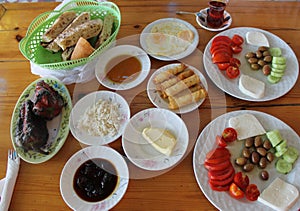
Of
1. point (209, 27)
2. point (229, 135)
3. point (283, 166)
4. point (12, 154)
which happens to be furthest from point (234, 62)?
point (12, 154)

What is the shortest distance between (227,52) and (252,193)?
2.08 feet

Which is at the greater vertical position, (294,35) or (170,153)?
(294,35)

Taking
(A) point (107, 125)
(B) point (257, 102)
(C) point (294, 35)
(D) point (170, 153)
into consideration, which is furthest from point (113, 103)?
(C) point (294, 35)

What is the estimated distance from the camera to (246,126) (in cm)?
106

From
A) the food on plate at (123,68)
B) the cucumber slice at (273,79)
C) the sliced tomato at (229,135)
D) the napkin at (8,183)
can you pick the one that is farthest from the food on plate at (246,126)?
the napkin at (8,183)

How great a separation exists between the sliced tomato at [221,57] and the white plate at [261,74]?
0.08ft

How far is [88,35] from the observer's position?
1.30 metres

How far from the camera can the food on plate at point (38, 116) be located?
3.43 feet

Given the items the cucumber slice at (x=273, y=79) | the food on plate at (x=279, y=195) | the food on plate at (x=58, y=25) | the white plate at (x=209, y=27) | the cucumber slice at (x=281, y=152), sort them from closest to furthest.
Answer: the food on plate at (x=279, y=195)
the cucumber slice at (x=281, y=152)
the cucumber slice at (x=273, y=79)
the food on plate at (x=58, y=25)
the white plate at (x=209, y=27)

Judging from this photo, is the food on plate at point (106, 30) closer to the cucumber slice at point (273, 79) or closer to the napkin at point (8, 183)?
the napkin at point (8, 183)

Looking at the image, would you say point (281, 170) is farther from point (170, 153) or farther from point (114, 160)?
point (114, 160)

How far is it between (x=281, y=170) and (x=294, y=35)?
2.44 ft

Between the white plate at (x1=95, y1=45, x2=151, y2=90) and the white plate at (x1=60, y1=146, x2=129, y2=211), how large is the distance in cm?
31

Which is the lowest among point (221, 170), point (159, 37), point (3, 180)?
point (3, 180)
